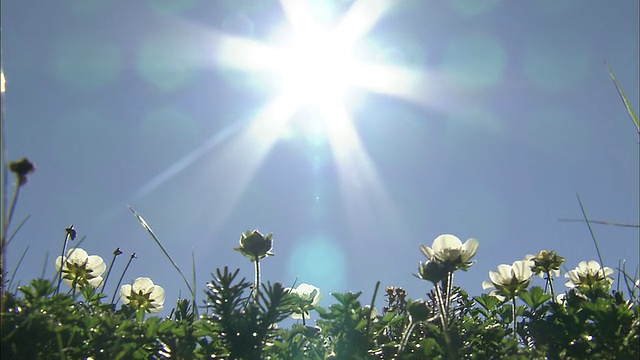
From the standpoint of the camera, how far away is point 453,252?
2.92 m

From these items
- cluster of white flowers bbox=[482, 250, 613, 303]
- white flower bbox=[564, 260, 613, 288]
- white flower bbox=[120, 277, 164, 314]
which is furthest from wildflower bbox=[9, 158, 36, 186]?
white flower bbox=[564, 260, 613, 288]

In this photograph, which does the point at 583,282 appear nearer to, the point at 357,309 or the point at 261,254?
the point at 357,309

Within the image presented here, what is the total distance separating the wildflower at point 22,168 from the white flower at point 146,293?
6.04 ft

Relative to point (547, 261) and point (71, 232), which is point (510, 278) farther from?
point (71, 232)

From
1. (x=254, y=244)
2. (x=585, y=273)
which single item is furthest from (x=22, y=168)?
(x=585, y=273)

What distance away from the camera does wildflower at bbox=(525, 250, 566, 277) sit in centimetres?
355

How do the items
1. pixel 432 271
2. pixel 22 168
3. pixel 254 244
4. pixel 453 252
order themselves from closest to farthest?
pixel 22 168, pixel 432 271, pixel 453 252, pixel 254 244

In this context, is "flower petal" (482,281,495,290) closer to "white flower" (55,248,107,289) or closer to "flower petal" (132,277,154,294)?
"flower petal" (132,277,154,294)

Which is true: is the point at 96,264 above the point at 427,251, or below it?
above

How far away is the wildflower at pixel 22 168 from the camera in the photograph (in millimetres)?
1914

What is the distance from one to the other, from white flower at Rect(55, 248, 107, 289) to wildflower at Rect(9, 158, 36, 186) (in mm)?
1909

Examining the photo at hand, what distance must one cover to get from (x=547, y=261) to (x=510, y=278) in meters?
0.39

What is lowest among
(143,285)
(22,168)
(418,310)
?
(418,310)

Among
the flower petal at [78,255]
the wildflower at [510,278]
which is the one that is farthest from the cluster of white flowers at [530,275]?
the flower petal at [78,255]
